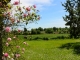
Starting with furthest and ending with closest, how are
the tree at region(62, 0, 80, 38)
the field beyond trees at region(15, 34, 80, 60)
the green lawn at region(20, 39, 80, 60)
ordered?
the tree at region(62, 0, 80, 38) → the field beyond trees at region(15, 34, 80, 60) → the green lawn at region(20, 39, 80, 60)

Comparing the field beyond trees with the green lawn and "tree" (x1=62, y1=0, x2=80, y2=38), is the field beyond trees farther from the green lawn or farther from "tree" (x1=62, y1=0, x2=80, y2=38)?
"tree" (x1=62, y1=0, x2=80, y2=38)

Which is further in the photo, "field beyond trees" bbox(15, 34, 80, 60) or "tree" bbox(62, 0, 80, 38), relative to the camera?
"tree" bbox(62, 0, 80, 38)

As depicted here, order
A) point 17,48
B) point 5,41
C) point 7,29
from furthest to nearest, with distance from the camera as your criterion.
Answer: point 17,48, point 5,41, point 7,29

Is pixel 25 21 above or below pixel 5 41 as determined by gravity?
above

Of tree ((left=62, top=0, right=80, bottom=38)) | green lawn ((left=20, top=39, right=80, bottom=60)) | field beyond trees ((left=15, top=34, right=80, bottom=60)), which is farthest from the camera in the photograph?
tree ((left=62, top=0, right=80, bottom=38))

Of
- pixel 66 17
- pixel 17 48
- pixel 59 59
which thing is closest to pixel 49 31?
pixel 66 17

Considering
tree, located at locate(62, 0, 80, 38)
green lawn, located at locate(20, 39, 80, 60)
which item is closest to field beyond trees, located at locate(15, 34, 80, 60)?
green lawn, located at locate(20, 39, 80, 60)

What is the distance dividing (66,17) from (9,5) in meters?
39.3

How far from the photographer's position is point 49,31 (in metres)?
107

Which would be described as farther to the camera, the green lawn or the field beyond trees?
the field beyond trees

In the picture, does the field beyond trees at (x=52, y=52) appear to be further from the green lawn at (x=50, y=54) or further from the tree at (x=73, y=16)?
the tree at (x=73, y=16)

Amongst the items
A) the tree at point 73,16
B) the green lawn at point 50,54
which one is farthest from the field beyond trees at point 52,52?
the tree at point 73,16

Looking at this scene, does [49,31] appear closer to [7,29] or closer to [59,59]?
[59,59]

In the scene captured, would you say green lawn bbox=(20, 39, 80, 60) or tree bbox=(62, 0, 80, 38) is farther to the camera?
tree bbox=(62, 0, 80, 38)
